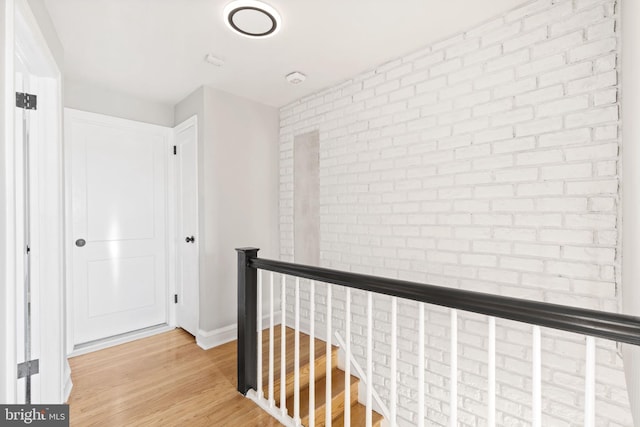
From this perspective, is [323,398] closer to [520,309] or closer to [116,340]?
[520,309]

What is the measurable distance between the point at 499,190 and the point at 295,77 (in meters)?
1.87

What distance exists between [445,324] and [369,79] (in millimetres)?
1993

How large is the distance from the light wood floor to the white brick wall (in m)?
1.12

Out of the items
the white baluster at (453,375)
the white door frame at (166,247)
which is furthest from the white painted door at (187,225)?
the white baluster at (453,375)

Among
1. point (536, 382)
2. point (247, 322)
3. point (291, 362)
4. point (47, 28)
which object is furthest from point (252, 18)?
point (291, 362)

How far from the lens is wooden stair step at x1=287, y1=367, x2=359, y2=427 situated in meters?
2.12

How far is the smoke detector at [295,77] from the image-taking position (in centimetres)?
262

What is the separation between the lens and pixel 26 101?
1.75 meters

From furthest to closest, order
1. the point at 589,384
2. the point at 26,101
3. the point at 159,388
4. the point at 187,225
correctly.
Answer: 1. the point at 187,225
2. the point at 159,388
3. the point at 26,101
4. the point at 589,384

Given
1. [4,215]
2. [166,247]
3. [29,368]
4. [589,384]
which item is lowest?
[29,368]

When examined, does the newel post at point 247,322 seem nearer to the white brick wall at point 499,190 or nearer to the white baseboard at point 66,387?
the white brick wall at point 499,190

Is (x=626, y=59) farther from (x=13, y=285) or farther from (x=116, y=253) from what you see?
(x=116, y=253)

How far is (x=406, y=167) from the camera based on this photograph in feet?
7.55

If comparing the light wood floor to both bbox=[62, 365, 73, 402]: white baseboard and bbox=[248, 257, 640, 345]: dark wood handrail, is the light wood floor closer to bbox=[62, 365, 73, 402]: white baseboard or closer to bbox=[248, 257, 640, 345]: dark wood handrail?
bbox=[62, 365, 73, 402]: white baseboard
